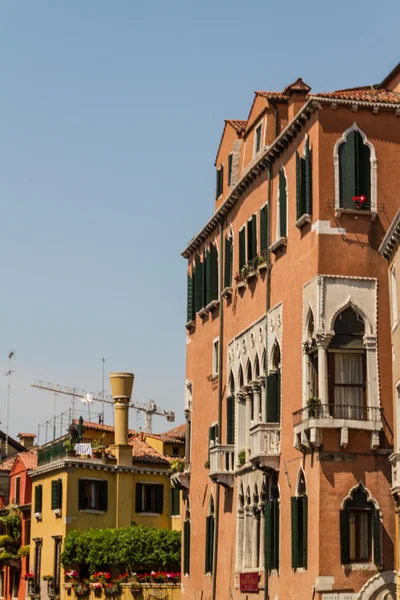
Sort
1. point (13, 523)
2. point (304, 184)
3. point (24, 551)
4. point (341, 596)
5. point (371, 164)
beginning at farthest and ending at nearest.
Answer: point (13, 523) < point (24, 551) < point (304, 184) < point (371, 164) < point (341, 596)

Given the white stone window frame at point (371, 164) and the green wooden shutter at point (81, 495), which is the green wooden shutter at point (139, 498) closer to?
the green wooden shutter at point (81, 495)

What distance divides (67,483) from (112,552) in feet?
12.8

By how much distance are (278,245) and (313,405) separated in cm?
535

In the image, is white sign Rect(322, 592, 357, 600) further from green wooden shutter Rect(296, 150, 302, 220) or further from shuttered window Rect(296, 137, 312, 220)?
green wooden shutter Rect(296, 150, 302, 220)

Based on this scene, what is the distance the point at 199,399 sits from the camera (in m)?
42.1

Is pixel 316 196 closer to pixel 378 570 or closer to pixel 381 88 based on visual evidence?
pixel 381 88

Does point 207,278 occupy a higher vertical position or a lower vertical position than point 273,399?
higher

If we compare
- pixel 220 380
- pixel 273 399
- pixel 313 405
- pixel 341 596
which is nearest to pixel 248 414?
pixel 220 380

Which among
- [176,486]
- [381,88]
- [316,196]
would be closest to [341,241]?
[316,196]

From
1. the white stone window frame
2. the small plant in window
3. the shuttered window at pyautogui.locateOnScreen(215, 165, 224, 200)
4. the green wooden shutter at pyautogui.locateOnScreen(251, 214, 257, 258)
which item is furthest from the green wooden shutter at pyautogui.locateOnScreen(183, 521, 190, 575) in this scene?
the white stone window frame

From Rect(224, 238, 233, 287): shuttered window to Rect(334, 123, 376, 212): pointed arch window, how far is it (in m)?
9.13

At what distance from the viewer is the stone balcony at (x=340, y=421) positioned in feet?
93.8

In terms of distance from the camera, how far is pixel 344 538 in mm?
28281

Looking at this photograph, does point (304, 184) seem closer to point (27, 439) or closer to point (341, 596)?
point (341, 596)
